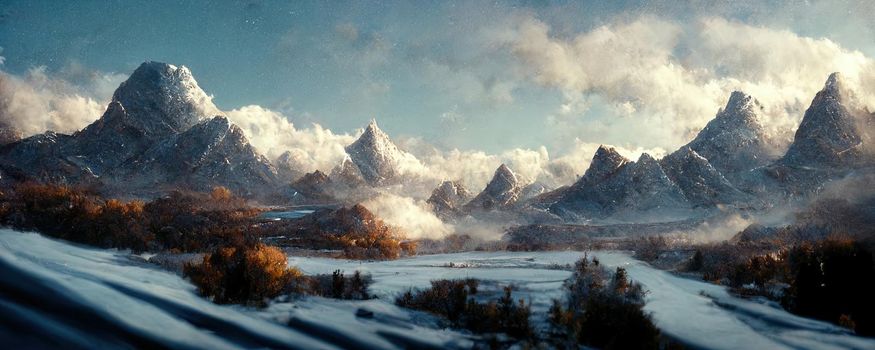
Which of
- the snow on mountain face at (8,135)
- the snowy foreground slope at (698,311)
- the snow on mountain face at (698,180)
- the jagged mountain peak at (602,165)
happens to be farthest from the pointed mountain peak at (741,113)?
the snow on mountain face at (8,135)

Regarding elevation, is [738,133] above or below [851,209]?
above

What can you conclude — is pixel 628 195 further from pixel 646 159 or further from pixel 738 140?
pixel 738 140

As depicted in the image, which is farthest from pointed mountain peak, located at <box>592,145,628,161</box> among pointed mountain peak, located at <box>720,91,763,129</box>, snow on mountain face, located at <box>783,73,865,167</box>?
pointed mountain peak, located at <box>720,91,763,129</box>

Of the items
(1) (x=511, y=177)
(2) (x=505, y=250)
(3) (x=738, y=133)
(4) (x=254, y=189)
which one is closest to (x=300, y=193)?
(4) (x=254, y=189)


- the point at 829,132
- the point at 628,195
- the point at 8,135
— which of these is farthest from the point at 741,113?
the point at 8,135

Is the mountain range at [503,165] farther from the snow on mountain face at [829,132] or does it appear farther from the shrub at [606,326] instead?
the shrub at [606,326]

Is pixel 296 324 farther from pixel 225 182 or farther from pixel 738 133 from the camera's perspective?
pixel 738 133
